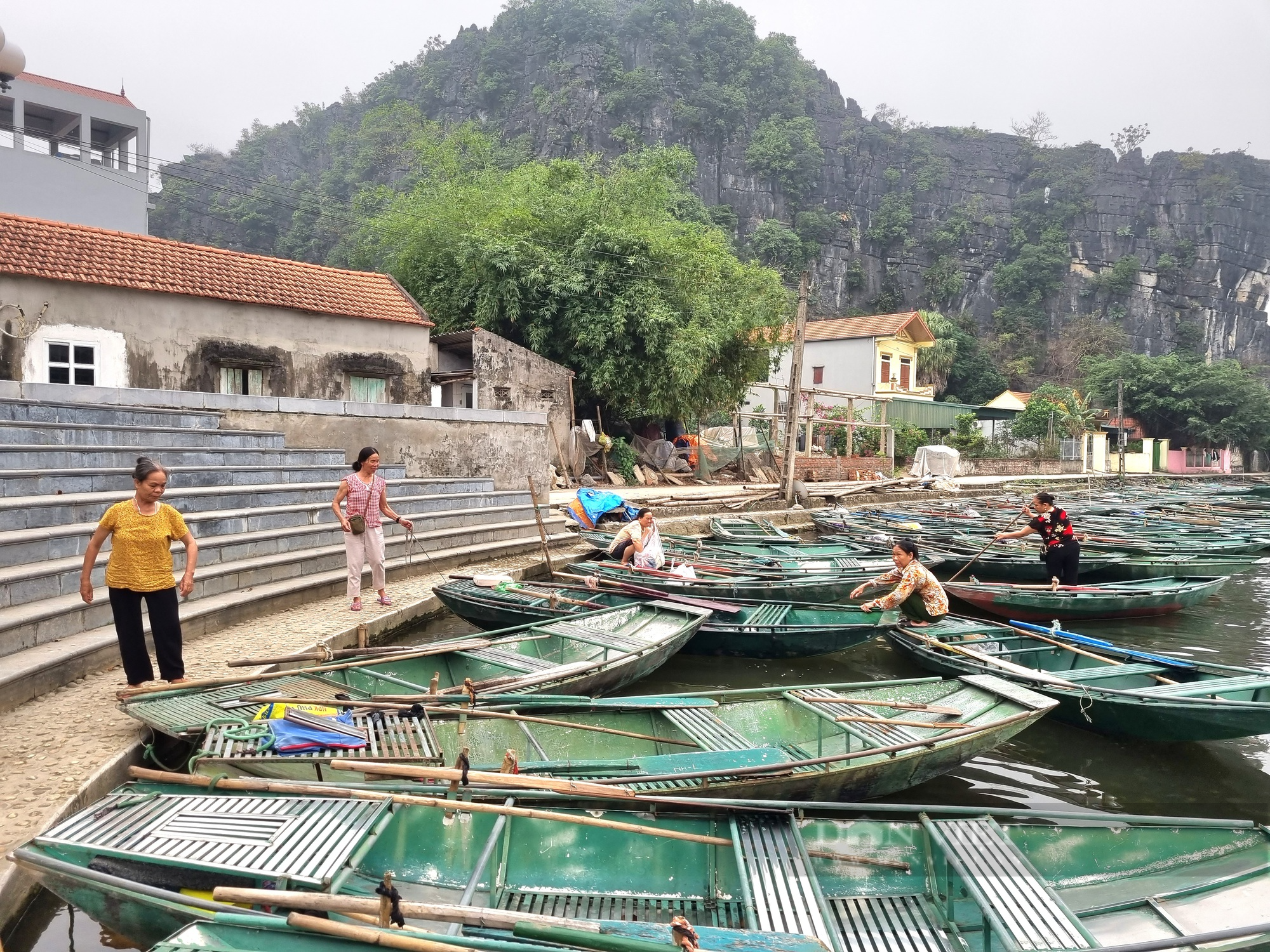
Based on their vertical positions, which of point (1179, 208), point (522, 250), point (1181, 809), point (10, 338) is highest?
point (1179, 208)

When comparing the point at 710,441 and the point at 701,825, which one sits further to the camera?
the point at 710,441

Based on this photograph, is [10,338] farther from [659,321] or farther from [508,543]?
[659,321]

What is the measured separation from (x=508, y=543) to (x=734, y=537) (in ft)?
13.1

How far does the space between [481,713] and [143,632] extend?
2.31 meters

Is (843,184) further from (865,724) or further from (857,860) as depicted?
(857,860)

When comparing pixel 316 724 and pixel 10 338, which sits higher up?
pixel 10 338

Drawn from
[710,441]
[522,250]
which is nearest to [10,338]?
[522,250]

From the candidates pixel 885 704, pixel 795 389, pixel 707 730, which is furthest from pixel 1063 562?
pixel 795 389

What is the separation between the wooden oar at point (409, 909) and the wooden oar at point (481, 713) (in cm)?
223

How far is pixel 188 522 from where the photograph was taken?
904 centimetres

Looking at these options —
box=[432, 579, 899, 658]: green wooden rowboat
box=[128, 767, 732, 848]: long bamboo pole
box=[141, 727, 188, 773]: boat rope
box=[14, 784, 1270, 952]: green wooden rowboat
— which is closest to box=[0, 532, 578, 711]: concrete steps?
box=[141, 727, 188, 773]: boat rope

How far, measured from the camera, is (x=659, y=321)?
21625mm

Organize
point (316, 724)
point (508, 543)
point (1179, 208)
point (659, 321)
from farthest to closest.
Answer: point (1179, 208) → point (659, 321) → point (508, 543) → point (316, 724)

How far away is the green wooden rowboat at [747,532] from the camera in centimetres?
1473
